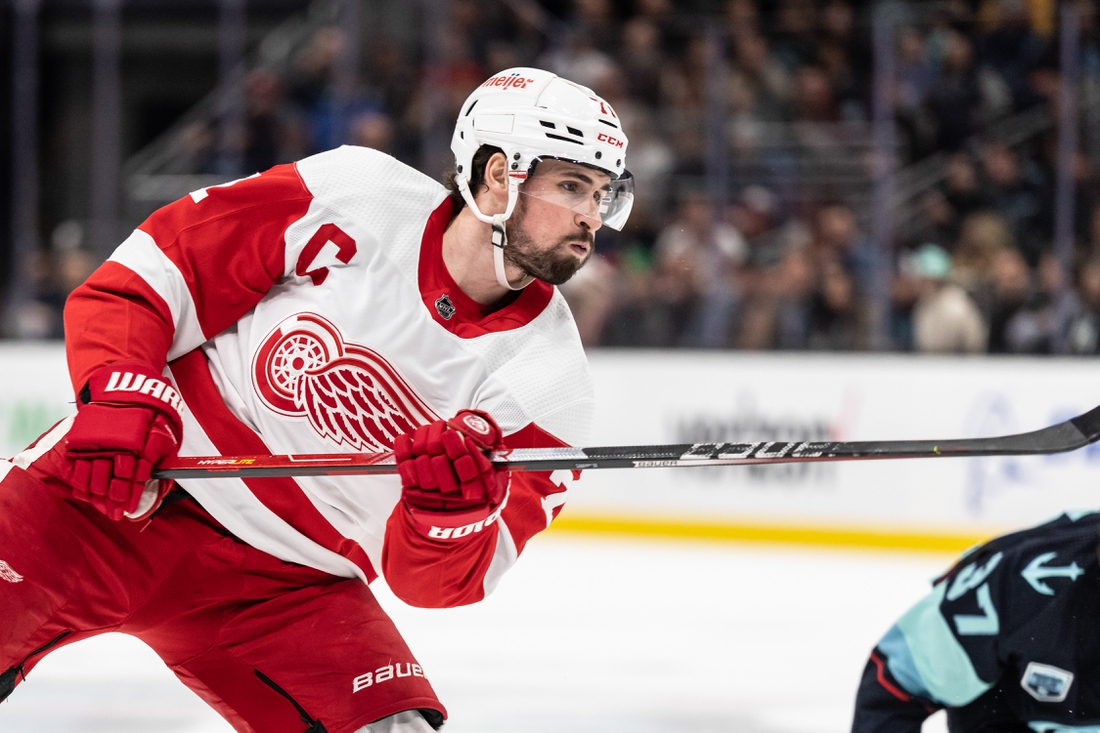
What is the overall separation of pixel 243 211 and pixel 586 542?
3321 mm

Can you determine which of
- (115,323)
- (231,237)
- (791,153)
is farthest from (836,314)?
(115,323)

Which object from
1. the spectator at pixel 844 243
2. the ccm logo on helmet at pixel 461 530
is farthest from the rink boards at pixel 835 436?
the ccm logo on helmet at pixel 461 530

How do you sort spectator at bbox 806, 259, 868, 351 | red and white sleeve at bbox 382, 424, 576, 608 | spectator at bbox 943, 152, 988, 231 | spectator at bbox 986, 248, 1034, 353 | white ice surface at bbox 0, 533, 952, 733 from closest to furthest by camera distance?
red and white sleeve at bbox 382, 424, 576, 608 → white ice surface at bbox 0, 533, 952, 733 → spectator at bbox 986, 248, 1034, 353 → spectator at bbox 806, 259, 868, 351 → spectator at bbox 943, 152, 988, 231

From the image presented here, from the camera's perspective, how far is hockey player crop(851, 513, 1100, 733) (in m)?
2.00

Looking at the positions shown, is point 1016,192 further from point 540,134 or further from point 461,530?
point 461,530

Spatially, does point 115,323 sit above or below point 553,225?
below

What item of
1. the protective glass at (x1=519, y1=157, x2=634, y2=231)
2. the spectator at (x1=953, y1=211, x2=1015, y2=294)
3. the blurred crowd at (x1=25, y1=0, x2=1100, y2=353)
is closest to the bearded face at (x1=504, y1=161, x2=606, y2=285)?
the protective glass at (x1=519, y1=157, x2=634, y2=231)

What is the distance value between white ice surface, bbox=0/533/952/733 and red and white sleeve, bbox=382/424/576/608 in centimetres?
103

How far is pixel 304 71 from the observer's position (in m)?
6.64

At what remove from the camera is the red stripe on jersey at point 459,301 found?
2031 millimetres

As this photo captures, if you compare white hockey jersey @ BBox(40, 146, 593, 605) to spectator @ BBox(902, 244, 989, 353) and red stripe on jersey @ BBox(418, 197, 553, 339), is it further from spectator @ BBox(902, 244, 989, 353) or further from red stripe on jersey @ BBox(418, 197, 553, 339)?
spectator @ BBox(902, 244, 989, 353)

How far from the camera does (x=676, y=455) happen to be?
1.88m

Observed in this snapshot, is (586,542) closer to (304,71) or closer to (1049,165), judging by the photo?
(1049,165)

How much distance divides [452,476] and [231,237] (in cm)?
57
